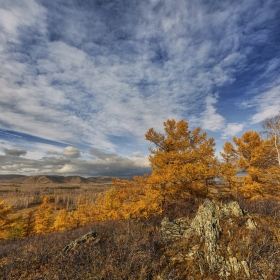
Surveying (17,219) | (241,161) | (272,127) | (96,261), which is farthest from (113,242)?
(17,219)

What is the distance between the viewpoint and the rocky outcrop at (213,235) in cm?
686

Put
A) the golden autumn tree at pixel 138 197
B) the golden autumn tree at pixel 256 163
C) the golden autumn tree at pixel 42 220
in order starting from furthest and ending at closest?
the golden autumn tree at pixel 42 220 → the golden autumn tree at pixel 256 163 → the golden autumn tree at pixel 138 197

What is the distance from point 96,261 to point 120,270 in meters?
1.20

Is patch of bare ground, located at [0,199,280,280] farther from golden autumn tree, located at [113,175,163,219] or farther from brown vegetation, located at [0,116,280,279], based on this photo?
golden autumn tree, located at [113,175,163,219]

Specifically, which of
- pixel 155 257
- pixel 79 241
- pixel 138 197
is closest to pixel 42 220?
pixel 138 197

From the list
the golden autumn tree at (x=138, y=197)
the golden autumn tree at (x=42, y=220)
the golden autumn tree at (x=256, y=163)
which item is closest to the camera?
the golden autumn tree at (x=138, y=197)

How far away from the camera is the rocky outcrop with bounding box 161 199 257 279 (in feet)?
22.5

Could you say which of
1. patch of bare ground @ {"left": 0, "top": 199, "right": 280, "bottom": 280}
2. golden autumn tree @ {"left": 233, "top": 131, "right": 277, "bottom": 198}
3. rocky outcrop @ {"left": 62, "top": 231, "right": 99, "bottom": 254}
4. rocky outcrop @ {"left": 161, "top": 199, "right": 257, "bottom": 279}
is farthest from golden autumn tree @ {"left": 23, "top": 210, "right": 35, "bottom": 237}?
golden autumn tree @ {"left": 233, "top": 131, "right": 277, "bottom": 198}

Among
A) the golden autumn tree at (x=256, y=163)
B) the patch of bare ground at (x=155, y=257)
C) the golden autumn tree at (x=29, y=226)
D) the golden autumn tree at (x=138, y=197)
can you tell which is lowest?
the golden autumn tree at (x=29, y=226)

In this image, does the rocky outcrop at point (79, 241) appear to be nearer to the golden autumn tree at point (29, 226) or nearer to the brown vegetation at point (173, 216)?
the brown vegetation at point (173, 216)

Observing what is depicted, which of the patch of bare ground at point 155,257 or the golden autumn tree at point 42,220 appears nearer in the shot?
the patch of bare ground at point 155,257

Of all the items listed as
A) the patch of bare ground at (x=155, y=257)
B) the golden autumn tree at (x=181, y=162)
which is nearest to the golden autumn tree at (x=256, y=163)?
the golden autumn tree at (x=181, y=162)

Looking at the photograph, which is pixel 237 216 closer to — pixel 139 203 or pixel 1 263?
pixel 139 203

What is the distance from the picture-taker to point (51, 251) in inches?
365
